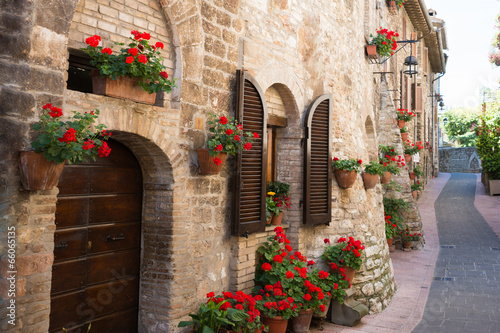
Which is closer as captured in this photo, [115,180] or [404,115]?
[115,180]

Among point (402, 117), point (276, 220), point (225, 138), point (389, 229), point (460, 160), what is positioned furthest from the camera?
point (460, 160)

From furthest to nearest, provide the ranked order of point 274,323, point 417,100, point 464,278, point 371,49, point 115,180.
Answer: point 417,100, point 464,278, point 371,49, point 274,323, point 115,180

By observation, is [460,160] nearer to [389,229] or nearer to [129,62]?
[389,229]

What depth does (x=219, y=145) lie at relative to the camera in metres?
4.48

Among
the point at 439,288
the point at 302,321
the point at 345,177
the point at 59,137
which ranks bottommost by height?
the point at 439,288

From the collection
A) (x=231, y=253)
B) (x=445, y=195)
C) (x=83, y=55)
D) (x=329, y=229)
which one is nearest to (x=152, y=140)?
(x=83, y=55)

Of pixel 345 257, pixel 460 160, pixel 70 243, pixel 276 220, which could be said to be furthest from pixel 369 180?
pixel 460 160

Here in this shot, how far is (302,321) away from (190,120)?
302 centimetres

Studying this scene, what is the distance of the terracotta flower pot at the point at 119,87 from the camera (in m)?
3.58

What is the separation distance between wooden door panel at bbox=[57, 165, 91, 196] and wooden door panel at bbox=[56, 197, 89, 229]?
0.07 metres

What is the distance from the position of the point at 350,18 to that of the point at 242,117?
12.5ft

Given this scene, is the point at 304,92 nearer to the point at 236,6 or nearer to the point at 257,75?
the point at 257,75

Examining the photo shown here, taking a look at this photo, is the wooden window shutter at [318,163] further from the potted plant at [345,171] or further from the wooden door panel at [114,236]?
the wooden door panel at [114,236]

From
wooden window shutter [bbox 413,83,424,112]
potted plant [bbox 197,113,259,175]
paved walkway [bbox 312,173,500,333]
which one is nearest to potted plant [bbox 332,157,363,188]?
paved walkway [bbox 312,173,500,333]
